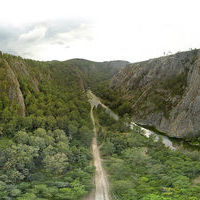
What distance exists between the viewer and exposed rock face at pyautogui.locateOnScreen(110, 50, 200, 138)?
288ft

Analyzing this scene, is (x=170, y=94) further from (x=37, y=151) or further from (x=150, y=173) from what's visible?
(x=37, y=151)

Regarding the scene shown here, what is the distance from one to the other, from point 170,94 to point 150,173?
2849 inches

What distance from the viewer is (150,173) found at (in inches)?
1699

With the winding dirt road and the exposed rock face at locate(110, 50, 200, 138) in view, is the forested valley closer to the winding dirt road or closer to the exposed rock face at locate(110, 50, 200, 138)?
the winding dirt road

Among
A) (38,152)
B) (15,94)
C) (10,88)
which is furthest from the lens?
(15,94)

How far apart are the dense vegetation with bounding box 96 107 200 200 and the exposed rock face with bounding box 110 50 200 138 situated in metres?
33.2

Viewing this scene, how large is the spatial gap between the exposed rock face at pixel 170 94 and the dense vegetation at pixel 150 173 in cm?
3318

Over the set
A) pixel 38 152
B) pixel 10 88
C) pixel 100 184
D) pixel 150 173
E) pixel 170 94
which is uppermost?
pixel 10 88

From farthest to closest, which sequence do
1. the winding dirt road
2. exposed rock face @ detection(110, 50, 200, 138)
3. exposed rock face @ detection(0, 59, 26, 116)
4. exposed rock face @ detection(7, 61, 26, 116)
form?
exposed rock face @ detection(110, 50, 200, 138), exposed rock face @ detection(7, 61, 26, 116), exposed rock face @ detection(0, 59, 26, 116), the winding dirt road

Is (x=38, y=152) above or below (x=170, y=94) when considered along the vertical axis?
below

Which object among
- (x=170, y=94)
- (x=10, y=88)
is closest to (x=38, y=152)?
(x=10, y=88)

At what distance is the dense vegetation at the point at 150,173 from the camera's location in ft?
109

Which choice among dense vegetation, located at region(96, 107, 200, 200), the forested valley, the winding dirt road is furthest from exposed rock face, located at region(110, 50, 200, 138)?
the winding dirt road

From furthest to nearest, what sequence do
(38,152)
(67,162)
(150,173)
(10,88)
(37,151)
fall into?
(10,88) < (38,152) < (37,151) < (67,162) < (150,173)
